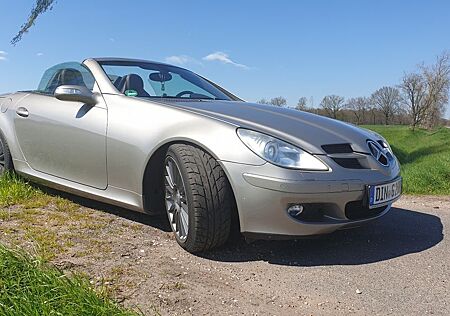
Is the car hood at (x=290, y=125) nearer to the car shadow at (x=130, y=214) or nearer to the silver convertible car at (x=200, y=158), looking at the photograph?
the silver convertible car at (x=200, y=158)

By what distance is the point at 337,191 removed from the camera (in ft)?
8.23

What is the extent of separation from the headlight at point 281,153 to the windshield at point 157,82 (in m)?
1.23

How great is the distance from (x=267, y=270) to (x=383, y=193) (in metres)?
0.92

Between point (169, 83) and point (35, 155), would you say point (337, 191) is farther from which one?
point (35, 155)

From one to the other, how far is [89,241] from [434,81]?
6180 cm

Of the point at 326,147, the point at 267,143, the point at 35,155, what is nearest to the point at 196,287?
the point at 267,143

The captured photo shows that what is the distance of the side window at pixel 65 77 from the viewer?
370cm

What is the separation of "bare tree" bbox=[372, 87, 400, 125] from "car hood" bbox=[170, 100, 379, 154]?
66.6m

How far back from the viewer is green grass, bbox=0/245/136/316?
1787 millimetres

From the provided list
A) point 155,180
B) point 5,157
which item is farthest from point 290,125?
point 5,157

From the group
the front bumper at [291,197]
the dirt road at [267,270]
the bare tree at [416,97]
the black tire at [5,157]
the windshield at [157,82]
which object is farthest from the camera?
the bare tree at [416,97]

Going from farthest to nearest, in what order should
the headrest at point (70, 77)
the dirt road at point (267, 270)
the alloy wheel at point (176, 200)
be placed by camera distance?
the headrest at point (70, 77) < the alloy wheel at point (176, 200) < the dirt road at point (267, 270)

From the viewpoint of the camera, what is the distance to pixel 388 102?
65.9 m

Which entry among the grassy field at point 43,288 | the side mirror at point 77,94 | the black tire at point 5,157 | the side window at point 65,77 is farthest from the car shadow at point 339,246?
the black tire at point 5,157
